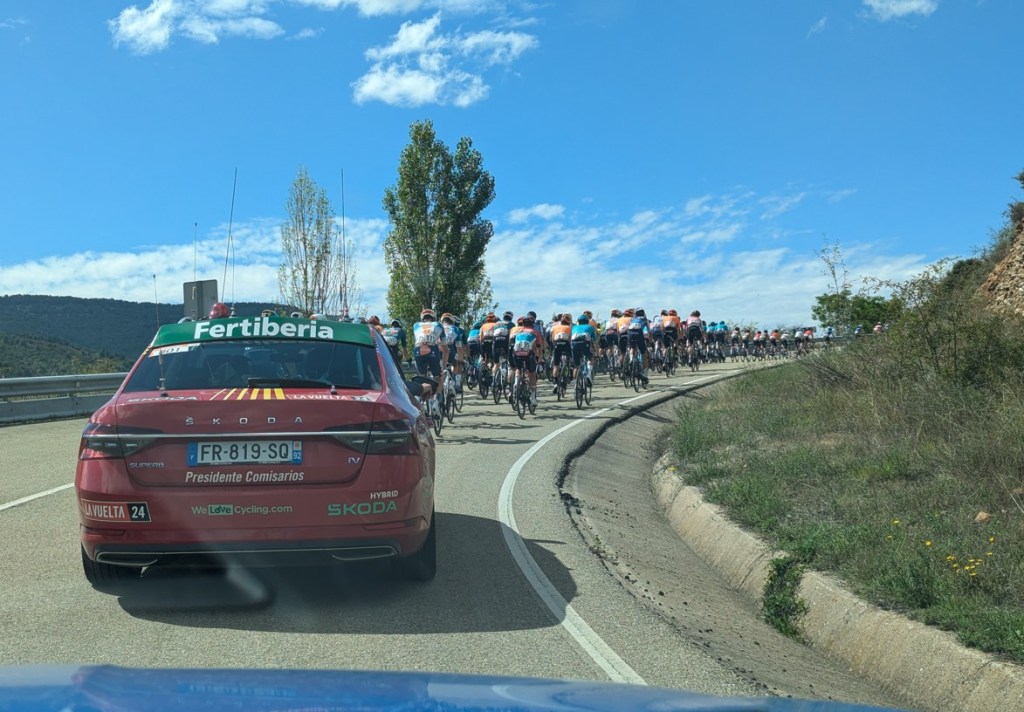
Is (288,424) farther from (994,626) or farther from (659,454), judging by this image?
(659,454)

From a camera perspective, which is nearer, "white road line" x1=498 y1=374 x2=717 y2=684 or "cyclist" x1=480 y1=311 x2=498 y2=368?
"white road line" x1=498 y1=374 x2=717 y2=684

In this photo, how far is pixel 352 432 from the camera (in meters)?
5.63

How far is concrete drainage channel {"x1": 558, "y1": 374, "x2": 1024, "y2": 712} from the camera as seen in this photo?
4922mm

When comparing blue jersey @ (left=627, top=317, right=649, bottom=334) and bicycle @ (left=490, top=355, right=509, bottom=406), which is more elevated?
blue jersey @ (left=627, top=317, right=649, bottom=334)

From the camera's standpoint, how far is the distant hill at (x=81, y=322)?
41.5 m

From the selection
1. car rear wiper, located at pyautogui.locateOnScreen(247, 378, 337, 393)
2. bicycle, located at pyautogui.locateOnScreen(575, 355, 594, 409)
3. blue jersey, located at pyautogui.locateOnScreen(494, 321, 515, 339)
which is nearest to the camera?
car rear wiper, located at pyautogui.locateOnScreen(247, 378, 337, 393)

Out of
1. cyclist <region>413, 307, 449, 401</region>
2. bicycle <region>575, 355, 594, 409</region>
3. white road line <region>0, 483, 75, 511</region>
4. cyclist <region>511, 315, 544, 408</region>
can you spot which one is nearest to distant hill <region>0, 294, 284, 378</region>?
bicycle <region>575, 355, 594, 409</region>

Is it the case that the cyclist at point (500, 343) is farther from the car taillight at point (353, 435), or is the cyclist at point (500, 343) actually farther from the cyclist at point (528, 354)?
the car taillight at point (353, 435)

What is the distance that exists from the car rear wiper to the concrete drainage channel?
8.18 ft

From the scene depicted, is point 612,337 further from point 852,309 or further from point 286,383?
point 286,383

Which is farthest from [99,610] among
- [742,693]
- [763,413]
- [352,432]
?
[763,413]

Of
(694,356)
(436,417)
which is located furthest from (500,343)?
(694,356)

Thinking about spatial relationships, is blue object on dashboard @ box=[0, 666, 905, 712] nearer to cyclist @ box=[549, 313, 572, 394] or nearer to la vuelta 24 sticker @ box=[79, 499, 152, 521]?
la vuelta 24 sticker @ box=[79, 499, 152, 521]

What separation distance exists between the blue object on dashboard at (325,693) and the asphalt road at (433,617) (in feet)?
4.73
